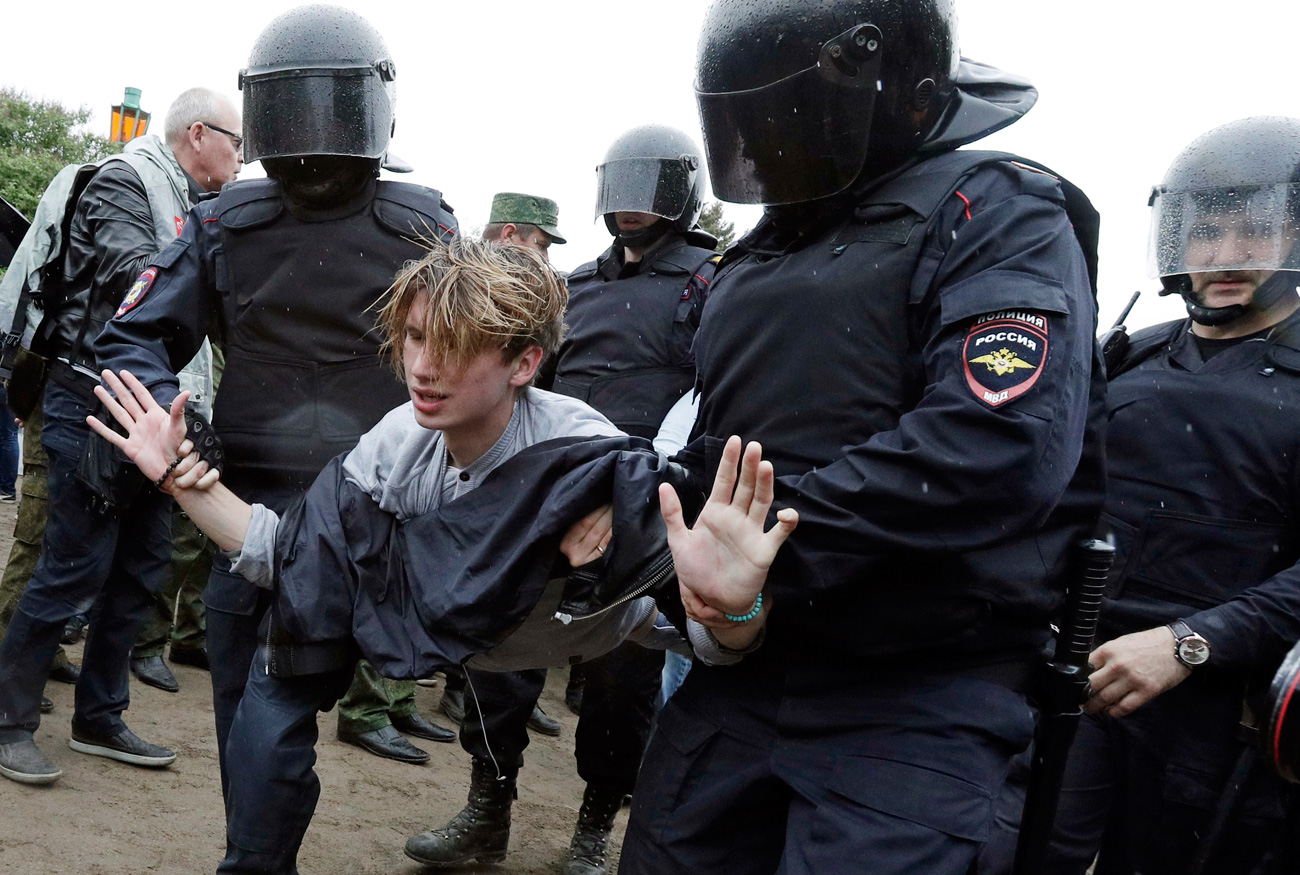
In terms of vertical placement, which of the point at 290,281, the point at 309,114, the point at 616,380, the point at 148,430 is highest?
the point at 309,114

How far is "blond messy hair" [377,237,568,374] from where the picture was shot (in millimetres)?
2254

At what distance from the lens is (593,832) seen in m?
3.37

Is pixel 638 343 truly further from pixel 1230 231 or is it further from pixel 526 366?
pixel 1230 231

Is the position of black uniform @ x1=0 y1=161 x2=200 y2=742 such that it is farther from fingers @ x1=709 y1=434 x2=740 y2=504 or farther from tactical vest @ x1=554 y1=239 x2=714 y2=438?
fingers @ x1=709 y1=434 x2=740 y2=504

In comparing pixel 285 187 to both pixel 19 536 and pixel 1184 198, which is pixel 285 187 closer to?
pixel 19 536

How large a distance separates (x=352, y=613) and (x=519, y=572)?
0.34 m

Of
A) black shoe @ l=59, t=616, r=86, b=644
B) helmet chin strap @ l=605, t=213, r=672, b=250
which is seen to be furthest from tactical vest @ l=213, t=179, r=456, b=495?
black shoe @ l=59, t=616, r=86, b=644

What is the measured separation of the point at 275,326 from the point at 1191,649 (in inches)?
88.9

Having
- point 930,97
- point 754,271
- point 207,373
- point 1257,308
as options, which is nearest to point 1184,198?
point 1257,308

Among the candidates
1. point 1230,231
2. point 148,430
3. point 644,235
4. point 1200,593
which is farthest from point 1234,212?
point 148,430

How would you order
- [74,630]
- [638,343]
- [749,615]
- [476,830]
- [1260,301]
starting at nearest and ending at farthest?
[749,615] < [1260,301] < [476,830] < [638,343] < [74,630]

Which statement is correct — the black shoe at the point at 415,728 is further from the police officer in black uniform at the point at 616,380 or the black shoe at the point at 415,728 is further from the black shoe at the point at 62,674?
the black shoe at the point at 62,674

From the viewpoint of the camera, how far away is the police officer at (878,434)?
1543 mm

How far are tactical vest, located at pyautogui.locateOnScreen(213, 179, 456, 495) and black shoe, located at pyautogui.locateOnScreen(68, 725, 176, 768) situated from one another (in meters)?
1.22
